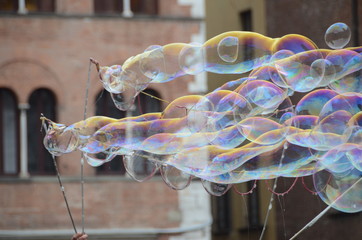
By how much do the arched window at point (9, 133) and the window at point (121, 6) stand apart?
7.74 feet

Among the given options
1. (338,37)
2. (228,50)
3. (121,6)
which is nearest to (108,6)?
(121,6)

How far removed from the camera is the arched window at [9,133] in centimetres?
2327

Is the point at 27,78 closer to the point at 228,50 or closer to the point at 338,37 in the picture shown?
the point at 228,50

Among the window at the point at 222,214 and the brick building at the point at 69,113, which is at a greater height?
the brick building at the point at 69,113

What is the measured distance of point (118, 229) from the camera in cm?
2338

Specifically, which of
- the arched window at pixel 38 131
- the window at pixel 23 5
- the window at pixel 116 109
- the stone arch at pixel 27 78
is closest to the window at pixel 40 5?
the window at pixel 23 5

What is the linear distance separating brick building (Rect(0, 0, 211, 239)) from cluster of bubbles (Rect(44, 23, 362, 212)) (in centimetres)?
1003

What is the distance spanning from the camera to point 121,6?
23984 millimetres

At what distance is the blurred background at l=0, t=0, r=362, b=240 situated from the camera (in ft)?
76.0

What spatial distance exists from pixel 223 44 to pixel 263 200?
11295mm

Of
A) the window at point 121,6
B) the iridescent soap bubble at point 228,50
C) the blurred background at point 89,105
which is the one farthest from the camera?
the window at point 121,6

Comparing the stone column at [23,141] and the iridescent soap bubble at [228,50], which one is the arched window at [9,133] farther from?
the iridescent soap bubble at [228,50]

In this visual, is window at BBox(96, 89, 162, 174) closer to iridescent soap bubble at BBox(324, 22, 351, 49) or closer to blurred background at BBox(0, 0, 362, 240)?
blurred background at BBox(0, 0, 362, 240)

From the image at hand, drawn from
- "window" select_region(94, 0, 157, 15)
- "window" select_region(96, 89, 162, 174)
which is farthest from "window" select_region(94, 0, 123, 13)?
"window" select_region(96, 89, 162, 174)
